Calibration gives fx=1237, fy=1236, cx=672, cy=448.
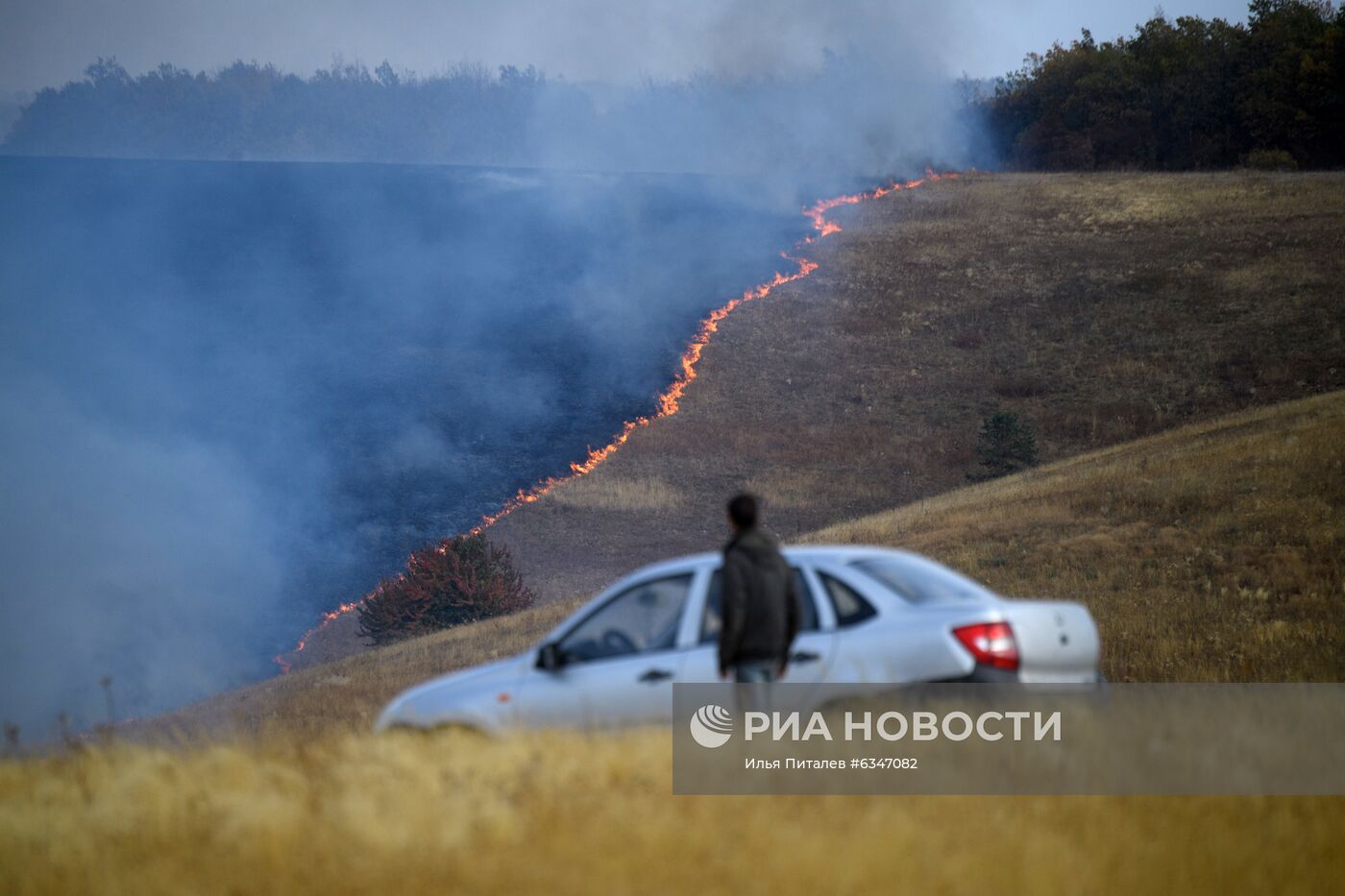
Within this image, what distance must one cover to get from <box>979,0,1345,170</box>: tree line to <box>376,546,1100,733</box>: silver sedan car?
70.9m

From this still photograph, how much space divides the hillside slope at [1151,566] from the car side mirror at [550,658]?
4.43m

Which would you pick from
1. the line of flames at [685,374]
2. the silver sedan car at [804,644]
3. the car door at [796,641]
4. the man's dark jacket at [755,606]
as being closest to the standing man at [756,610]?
the man's dark jacket at [755,606]

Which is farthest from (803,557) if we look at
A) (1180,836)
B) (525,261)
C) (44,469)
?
(525,261)

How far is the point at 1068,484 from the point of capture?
80.1ft

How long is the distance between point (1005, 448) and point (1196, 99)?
4973 cm

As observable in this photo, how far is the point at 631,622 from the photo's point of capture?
24.8 ft

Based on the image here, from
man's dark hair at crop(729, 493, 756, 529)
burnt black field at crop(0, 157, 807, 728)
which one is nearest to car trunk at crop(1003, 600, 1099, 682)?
man's dark hair at crop(729, 493, 756, 529)

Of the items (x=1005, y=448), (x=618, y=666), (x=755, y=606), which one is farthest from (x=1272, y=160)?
(x=755, y=606)

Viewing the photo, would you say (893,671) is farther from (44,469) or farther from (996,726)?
(44,469)

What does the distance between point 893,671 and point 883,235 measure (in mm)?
57539

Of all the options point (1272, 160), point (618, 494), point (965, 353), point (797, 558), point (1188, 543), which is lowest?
point (1188, 543)

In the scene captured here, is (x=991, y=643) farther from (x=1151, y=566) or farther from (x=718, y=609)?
(x=1151, y=566)

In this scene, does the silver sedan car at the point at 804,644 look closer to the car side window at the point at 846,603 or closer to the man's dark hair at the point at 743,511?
the car side window at the point at 846,603

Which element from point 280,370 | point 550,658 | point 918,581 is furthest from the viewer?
point 280,370
